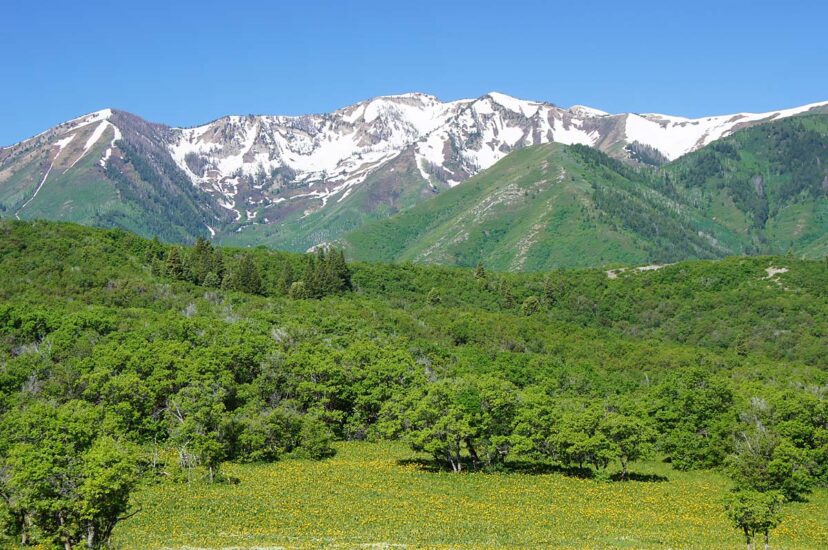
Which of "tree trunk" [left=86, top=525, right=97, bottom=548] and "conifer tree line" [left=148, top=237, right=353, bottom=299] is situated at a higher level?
"conifer tree line" [left=148, top=237, right=353, bottom=299]

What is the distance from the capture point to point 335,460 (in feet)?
283

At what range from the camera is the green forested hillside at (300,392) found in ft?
172

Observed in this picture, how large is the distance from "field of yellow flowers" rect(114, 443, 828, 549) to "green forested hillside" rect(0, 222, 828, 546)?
3.33 metres

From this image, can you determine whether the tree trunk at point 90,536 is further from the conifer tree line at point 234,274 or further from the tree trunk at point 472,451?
the conifer tree line at point 234,274

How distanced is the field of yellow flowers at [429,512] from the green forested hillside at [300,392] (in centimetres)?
333

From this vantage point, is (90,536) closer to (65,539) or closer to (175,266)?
(65,539)

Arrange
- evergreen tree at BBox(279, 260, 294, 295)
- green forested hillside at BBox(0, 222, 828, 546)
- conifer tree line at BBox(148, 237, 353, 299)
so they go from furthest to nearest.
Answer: evergreen tree at BBox(279, 260, 294, 295), conifer tree line at BBox(148, 237, 353, 299), green forested hillside at BBox(0, 222, 828, 546)

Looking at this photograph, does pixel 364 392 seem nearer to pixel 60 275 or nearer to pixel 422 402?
pixel 422 402

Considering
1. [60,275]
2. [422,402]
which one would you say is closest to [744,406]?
[422,402]

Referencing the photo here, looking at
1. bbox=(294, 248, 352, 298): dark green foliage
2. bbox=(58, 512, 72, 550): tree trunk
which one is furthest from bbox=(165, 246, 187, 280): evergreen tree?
bbox=(58, 512, 72, 550): tree trunk

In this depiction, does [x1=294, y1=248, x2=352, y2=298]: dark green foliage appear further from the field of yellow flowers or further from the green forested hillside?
the field of yellow flowers

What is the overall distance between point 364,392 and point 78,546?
64.0 meters

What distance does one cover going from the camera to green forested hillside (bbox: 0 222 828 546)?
172 feet

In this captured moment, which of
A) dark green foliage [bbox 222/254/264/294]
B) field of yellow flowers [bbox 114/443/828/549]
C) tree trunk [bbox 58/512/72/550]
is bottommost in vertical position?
field of yellow flowers [bbox 114/443/828/549]
